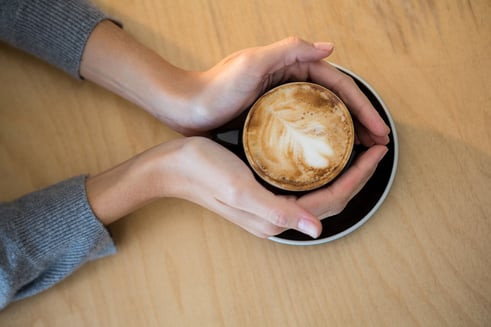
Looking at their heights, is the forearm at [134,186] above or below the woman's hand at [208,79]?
below

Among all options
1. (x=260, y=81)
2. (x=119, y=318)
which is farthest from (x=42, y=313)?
(x=260, y=81)

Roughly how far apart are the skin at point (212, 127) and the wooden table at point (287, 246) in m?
0.05

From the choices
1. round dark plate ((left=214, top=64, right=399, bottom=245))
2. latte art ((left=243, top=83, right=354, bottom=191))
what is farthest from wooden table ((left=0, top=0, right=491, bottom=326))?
latte art ((left=243, top=83, right=354, bottom=191))

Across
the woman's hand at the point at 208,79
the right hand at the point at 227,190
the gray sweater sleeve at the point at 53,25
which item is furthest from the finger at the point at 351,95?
the gray sweater sleeve at the point at 53,25

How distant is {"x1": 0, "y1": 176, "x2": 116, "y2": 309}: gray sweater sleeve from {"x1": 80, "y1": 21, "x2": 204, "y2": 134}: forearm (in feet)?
0.65

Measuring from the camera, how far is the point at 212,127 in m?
0.88

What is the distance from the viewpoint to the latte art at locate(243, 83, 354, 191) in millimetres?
768

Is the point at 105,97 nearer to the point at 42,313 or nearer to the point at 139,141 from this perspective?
the point at 139,141

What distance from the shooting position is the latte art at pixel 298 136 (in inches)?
30.2

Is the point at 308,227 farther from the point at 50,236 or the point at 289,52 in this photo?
the point at 50,236

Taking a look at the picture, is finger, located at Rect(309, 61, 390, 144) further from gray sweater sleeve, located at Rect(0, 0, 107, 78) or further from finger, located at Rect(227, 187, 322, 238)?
gray sweater sleeve, located at Rect(0, 0, 107, 78)

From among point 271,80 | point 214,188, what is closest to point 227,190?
point 214,188

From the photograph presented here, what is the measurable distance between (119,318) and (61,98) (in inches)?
16.8

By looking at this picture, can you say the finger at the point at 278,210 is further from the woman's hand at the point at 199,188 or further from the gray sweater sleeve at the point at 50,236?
the gray sweater sleeve at the point at 50,236
